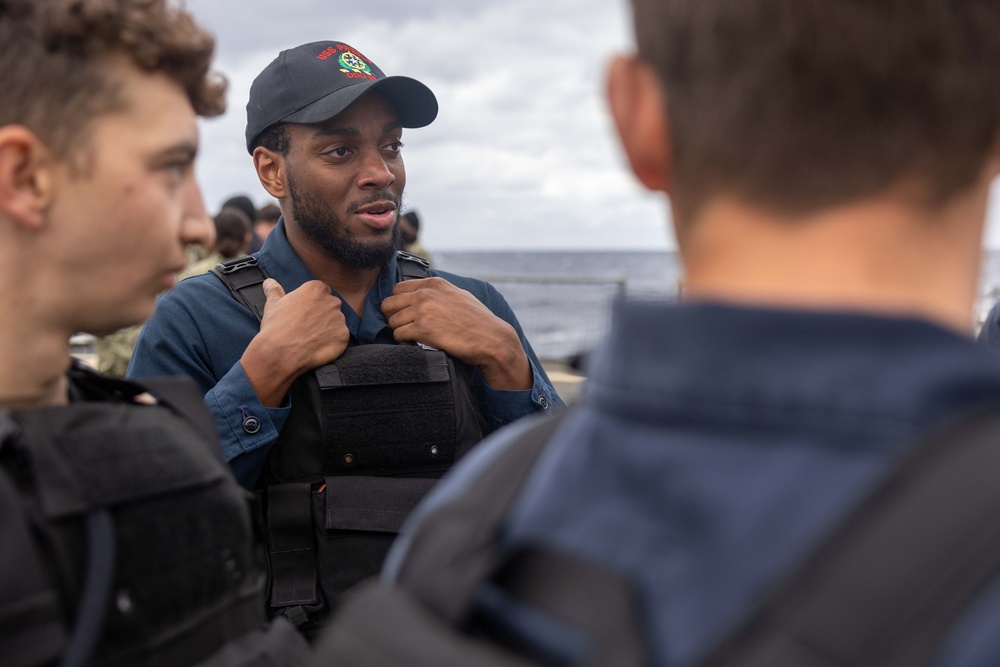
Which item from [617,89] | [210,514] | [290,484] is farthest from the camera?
[290,484]

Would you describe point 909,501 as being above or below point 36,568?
above

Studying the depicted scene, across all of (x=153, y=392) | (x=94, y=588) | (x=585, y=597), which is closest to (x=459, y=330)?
(x=153, y=392)

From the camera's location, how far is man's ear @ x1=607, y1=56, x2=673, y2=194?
1018mm

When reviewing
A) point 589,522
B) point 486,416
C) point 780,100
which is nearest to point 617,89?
point 780,100

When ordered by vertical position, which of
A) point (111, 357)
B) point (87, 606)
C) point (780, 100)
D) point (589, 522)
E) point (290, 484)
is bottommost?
point (111, 357)

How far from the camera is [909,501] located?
75 centimetres

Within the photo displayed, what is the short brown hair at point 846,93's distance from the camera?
86 centimetres

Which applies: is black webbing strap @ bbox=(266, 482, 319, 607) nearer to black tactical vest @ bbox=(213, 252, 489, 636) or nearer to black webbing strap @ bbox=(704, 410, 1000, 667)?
black tactical vest @ bbox=(213, 252, 489, 636)

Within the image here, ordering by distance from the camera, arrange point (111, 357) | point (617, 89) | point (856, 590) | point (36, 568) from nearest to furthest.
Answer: point (856, 590)
point (617, 89)
point (36, 568)
point (111, 357)

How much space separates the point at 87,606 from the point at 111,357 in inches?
212

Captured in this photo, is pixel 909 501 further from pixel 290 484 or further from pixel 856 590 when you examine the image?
pixel 290 484

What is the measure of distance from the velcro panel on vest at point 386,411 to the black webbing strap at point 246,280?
0.35m

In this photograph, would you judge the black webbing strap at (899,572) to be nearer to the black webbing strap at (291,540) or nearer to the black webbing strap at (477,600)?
the black webbing strap at (477,600)

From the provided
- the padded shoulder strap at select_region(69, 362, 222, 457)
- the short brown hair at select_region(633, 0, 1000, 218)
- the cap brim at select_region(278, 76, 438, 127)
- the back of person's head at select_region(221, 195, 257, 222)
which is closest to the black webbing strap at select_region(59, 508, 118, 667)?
the padded shoulder strap at select_region(69, 362, 222, 457)
